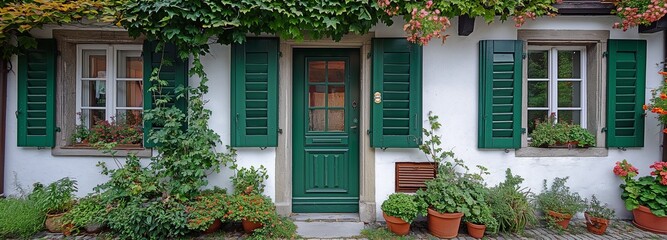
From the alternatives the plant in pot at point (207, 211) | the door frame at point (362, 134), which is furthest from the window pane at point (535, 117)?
the plant in pot at point (207, 211)

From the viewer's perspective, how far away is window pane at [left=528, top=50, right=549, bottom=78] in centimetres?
471

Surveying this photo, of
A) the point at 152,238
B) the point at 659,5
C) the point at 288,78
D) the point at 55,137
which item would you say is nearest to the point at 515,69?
the point at 659,5

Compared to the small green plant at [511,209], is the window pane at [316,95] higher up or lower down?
higher up

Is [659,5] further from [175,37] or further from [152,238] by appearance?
[152,238]

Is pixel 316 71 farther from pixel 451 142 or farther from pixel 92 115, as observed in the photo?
pixel 92 115

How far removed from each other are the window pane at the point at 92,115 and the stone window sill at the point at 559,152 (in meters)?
5.49

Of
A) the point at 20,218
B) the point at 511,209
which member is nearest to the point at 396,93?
the point at 511,209

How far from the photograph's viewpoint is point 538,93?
4719mm

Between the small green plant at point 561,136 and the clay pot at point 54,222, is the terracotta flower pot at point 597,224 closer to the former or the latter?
the small green plant at point 561,136

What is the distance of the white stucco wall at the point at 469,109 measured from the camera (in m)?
4.46

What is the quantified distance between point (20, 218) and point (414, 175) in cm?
452

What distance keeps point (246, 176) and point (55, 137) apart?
2513 mm

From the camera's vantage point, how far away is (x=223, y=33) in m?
4.09

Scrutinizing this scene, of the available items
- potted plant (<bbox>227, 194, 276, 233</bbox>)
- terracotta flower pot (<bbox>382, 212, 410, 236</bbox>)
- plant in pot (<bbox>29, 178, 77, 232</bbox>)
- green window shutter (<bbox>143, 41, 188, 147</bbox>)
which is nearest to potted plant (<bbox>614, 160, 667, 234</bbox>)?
terracotta flower pot (<bbox>382, 212, 410, 236</bbox>)
